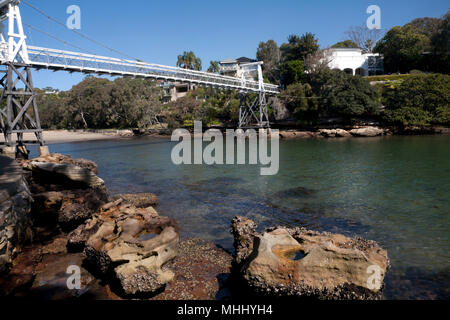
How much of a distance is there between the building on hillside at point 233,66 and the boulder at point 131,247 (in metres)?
67.0

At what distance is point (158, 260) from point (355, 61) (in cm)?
6122

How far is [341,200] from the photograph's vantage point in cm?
1145

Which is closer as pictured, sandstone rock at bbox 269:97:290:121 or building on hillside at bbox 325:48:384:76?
sandstone rock at bbox 269:97:290:121

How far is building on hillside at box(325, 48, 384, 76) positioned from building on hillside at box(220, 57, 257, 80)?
70.6 feet

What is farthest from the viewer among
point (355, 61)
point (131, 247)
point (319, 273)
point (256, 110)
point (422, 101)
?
point (355, 61)

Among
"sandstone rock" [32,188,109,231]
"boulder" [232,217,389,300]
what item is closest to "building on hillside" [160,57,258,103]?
"sandstone rock" [32,188,109,231]

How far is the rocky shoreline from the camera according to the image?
4.52 metres

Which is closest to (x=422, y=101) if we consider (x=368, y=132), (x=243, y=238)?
(x=368, y=132)

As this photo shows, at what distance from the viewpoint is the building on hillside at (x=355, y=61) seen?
55.6 metres

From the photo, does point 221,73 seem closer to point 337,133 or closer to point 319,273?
point 337,133

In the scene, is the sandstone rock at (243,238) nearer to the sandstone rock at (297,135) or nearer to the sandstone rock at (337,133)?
the sandstone rock at (337,133)

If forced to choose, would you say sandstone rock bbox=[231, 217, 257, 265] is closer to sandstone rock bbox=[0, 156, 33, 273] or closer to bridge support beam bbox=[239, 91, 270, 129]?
sandstone rock bbox=[0, 156, 33, 273]

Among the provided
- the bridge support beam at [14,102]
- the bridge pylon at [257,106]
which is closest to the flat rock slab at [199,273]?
the bridge support beam at [14,102]
